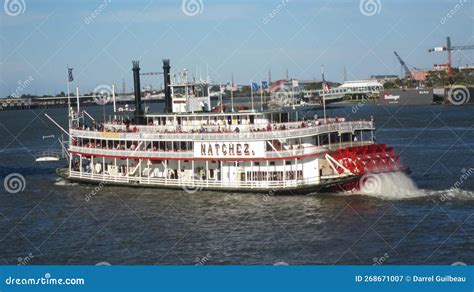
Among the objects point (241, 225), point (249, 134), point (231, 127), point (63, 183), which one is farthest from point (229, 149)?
point (63, 183)

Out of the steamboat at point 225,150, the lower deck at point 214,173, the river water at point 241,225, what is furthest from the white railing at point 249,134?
the river water at point 241,225

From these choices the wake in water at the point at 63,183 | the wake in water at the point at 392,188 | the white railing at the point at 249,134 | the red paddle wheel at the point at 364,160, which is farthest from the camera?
the wake in water at the point at 63,183

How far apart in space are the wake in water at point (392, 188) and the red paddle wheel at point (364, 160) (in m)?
0.45

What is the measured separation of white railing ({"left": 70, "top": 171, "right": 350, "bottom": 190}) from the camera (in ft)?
165

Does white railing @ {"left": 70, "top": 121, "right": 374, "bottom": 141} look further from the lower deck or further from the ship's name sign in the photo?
the lower deck

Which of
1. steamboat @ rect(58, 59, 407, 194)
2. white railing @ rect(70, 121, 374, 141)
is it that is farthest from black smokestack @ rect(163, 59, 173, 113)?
white railing @ rect(70, 121, 374, 141)

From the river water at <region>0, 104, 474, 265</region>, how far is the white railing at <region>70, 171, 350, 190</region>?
2.25 feet

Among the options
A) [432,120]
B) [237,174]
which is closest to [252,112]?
[237,174]

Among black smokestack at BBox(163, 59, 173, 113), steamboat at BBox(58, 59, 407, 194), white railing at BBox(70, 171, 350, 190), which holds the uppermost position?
black smokestack at BBox(163, 59, 173, 113)

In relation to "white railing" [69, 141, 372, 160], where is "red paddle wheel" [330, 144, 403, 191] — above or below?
below

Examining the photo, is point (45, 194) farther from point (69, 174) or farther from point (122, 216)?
point (122, 216)

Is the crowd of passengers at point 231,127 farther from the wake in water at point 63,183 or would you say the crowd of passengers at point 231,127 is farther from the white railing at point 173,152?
the wake in water at point 63,183

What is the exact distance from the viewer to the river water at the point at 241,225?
120ft

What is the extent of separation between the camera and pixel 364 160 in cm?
5109
